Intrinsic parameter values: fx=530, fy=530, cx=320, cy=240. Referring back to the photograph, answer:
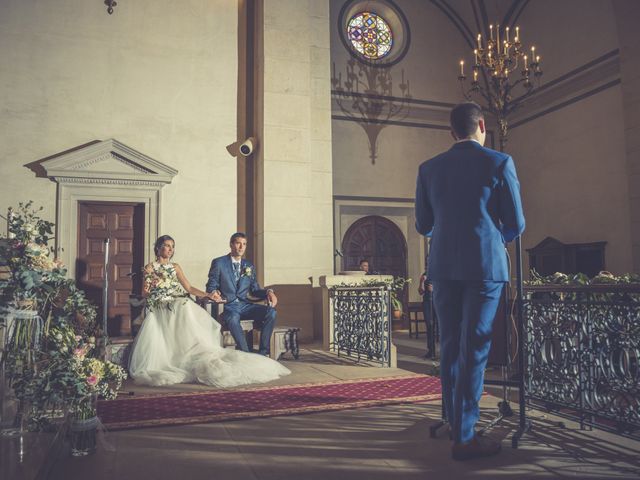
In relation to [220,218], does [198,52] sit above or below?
above

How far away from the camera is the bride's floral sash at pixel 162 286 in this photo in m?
6.17

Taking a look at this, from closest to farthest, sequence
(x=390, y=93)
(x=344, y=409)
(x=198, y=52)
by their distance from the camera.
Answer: (x=344, y=409) < (x=198, y=52) < (x=390, y=93)

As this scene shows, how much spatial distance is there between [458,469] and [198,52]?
873cm

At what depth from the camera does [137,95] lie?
9.18 m

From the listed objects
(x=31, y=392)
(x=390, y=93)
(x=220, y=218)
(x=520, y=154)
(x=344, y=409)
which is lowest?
(x=344, y=409)

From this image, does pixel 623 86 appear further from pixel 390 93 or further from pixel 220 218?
pixel 220 218

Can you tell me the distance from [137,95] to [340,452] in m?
7.84

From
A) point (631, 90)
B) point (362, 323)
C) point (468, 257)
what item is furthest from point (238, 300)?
point (631, 90)

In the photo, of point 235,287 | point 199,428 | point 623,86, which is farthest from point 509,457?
point 623,86

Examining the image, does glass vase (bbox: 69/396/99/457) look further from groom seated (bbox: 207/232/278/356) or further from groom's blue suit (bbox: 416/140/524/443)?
groom seated (bbox: 207/232/278/356)

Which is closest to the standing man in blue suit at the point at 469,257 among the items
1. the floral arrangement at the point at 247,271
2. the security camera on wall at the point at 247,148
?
the floral arrangement at the point at 247,271

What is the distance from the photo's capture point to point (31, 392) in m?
3.03

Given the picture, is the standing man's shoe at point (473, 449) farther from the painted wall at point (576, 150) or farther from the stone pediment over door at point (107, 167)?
the painted wall at point (576, 150)

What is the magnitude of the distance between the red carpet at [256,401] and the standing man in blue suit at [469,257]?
5.29 ft
